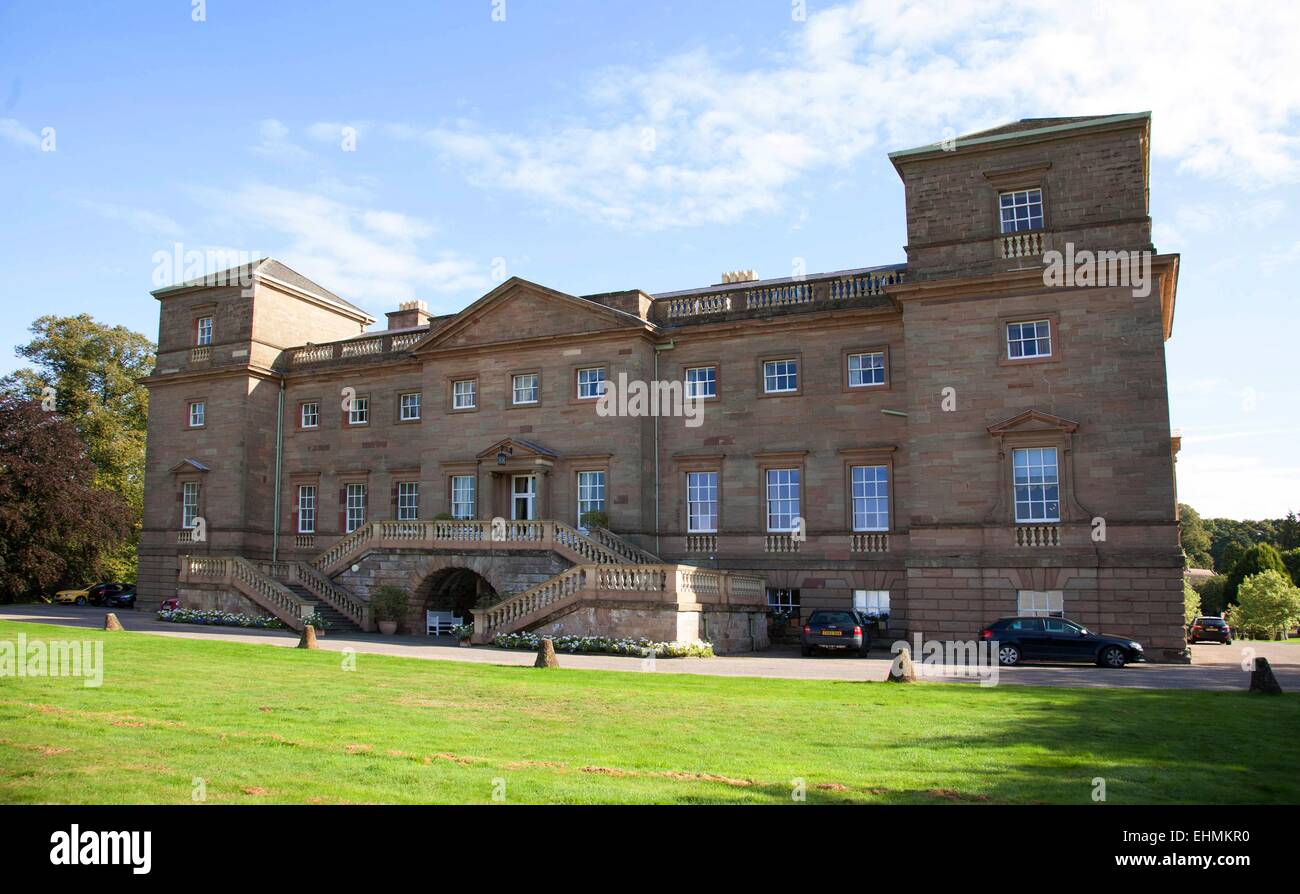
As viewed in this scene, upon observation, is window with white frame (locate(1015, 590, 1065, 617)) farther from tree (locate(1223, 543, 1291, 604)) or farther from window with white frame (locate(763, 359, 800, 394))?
tree (locate(1223, 543, 1291, 604))

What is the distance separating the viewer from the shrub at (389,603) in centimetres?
3103

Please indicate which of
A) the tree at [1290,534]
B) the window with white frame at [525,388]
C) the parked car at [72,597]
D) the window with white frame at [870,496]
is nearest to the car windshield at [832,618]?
the window with white frame at [870,496]

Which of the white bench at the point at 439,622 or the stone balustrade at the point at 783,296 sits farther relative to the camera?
the white bench at the point at 439,622

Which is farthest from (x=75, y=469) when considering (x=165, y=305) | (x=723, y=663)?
(x=723, y=663)

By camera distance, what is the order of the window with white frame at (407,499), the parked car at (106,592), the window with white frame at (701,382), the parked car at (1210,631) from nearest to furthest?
1. the window with white frame at (701,382)
2. the window with white frame at (407,499)
3. the parked car at (1210,631)
4. the parked car at (106,592)

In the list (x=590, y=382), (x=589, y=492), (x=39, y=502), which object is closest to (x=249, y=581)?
(x=589, y=492)

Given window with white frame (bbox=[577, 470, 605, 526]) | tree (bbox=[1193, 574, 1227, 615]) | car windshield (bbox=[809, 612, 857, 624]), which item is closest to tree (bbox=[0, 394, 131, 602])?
window with white frame (bbox=[577, 470, 605, 526])

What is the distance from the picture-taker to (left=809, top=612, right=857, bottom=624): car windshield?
25969mm

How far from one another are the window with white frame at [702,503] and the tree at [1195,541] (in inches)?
3272

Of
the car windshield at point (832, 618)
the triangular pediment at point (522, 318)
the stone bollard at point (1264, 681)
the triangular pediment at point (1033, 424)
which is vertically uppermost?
the triangular pediment at point (522, 318)

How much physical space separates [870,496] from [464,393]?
1478 cm

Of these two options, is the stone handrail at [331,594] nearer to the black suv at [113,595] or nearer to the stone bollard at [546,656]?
the stone bollard at [546,656]

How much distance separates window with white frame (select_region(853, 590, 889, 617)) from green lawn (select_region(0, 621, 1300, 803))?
12460mm
